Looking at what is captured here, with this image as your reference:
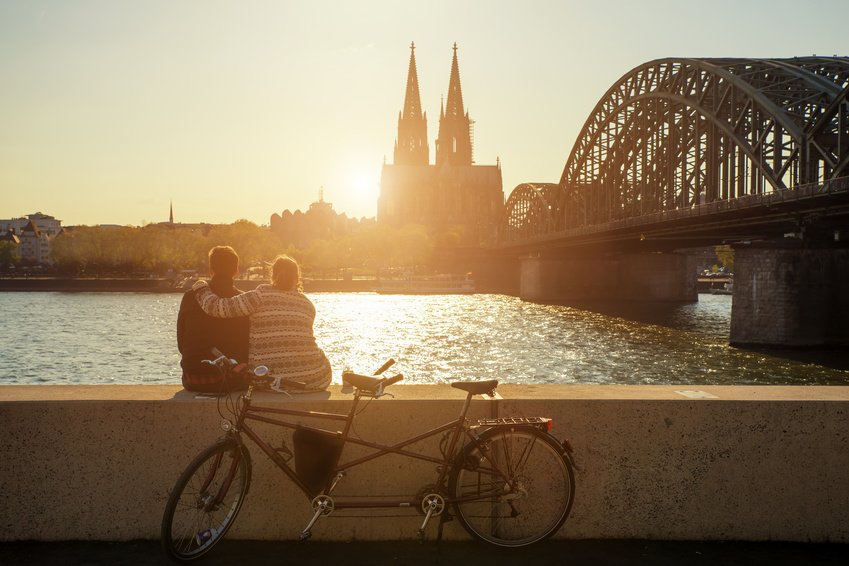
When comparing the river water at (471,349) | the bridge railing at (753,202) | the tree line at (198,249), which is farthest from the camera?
the tree line at (198,249)

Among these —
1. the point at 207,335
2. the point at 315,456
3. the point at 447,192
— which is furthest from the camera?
the point at 447,192

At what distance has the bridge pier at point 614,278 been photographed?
8862cm

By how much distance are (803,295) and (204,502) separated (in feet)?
131

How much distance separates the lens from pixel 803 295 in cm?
3938

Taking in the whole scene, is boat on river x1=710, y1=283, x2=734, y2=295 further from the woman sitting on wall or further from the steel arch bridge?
the woman sitting on wall

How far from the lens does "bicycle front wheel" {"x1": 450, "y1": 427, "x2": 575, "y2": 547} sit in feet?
17.2

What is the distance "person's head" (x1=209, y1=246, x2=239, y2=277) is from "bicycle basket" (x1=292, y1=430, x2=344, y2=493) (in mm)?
1680

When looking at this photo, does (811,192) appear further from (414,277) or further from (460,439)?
(414,277)

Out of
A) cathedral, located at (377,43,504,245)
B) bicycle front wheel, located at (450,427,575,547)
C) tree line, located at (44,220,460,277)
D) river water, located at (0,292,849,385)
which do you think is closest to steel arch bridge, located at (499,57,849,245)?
river water, located at (0,292,849,385)

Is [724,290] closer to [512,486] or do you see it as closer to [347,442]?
[512,486]

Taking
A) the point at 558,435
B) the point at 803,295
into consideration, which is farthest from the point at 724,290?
the point at 558,435

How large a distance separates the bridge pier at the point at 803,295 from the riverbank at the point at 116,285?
261ft

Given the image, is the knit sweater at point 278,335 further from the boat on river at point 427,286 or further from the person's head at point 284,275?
the boat on river at point 427,286

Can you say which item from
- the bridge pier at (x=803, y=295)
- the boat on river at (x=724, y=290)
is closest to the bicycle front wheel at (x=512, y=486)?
the bridge pier at (x=803, y=295)
